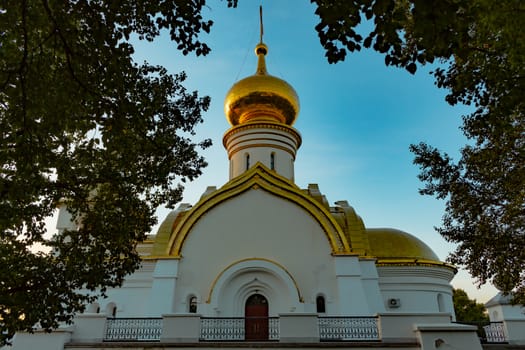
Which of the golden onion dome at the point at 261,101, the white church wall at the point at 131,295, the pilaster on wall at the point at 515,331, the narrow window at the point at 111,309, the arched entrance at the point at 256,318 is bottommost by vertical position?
the pilaster on wall at the point at 515,331

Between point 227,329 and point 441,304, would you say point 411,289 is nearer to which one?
point 441,304

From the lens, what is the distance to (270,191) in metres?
12.8

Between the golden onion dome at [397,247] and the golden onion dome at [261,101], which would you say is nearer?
the golden onion dome at [397,247]

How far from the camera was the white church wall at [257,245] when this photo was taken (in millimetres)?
11680

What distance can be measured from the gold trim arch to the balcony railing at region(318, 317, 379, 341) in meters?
2.16

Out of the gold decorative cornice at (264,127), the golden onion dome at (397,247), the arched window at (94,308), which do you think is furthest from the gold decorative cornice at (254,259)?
the gold decorative cornice at (264,127)

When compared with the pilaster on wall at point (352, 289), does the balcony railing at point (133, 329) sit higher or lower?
lower

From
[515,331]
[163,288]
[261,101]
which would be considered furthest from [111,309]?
[515,331]

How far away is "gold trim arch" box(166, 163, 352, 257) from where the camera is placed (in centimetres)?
1201

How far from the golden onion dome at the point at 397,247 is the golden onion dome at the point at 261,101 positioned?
253 inches

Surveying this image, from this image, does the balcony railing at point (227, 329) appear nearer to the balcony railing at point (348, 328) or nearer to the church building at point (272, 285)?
the church building at point (272, 285)

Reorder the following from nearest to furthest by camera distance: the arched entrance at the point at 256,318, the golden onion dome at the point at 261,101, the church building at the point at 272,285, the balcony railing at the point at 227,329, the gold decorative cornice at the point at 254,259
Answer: the church building at the point at 272,285 < the balcony railing at the point at 227,329 < the arched entrance at the point at 256,318 < the gold decorative cornice at the point at 254,259 < the golden onion dome at the point at 261,101

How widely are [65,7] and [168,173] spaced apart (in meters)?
3.06

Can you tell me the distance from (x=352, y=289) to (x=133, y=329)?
231 inches
